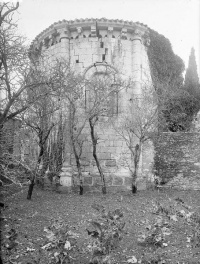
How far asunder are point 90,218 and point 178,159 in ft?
19.0

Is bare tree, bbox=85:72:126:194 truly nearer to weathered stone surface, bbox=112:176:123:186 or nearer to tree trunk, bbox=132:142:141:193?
weathered stone surface, bbox=112:176:123:186

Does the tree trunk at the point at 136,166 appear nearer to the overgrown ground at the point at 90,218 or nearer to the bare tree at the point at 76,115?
the overgrown ground at the point at 90,218

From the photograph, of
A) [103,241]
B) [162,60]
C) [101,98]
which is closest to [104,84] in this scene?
[101,98]

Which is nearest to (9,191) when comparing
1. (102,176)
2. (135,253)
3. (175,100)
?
(102,176)

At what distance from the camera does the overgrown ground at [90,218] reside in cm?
654

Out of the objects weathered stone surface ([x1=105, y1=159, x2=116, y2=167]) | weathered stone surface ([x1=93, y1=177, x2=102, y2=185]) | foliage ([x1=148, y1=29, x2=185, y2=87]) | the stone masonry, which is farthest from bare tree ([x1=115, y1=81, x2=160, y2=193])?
foliage ([x1=148, y1=29, x2=185, y2=87])

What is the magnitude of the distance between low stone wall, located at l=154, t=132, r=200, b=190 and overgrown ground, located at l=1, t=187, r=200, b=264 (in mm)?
748

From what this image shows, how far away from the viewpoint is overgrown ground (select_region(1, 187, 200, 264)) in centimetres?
654

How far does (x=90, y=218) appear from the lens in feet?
29.7

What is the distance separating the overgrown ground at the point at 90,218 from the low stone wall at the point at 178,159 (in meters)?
0.75

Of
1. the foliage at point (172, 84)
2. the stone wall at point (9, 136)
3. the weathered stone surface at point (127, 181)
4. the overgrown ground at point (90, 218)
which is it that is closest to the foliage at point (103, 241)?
the overgrown ground at point (90, 218)

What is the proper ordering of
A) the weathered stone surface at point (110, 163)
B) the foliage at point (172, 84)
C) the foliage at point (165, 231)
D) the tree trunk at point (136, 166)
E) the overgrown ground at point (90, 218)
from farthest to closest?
the foliage at point (172, 84), the weathered stone surface at point (110, 163), the tree trunk at point (136, 166), the foliage at point (165, 231), the overgrown ground at point (90, 218)

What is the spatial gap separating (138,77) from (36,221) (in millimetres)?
7794

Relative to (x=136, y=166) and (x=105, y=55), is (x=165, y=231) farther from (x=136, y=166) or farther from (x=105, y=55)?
(x=105, y=55)
